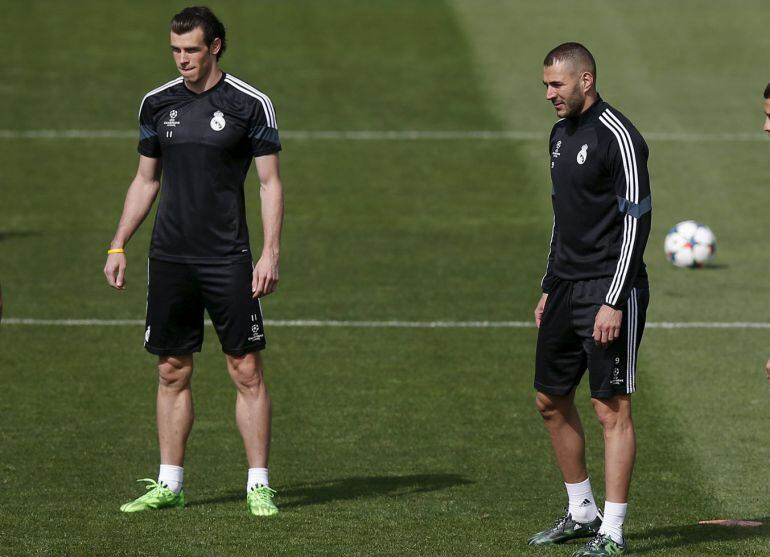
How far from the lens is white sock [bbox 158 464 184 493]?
8438 mm

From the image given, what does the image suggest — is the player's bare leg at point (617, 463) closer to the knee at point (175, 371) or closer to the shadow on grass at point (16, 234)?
the knee at point (175, 371)

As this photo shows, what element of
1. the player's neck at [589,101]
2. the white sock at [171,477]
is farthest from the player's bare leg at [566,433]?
the white sock at [171,477]

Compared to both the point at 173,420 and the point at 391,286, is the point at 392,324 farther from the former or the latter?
the point at 173,420

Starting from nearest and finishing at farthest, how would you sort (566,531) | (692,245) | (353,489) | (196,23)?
(566,531) < (196,23) < (353,489) < (692,245)

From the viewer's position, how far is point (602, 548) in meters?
7.32

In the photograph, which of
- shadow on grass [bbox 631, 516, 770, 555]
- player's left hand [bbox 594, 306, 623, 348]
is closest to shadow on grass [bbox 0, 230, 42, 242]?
shadow on grass [bbox 631, 516, 770, 555]

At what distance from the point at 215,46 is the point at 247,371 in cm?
181

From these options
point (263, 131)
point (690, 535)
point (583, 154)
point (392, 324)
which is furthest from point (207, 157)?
point (392, 324)

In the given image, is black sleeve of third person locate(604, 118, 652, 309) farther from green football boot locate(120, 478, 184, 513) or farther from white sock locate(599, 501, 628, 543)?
green football boot locate(120, 478, 184, 513)

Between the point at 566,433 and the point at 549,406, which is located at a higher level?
the point at 549,406

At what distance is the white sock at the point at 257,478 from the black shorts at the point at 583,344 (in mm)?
1695

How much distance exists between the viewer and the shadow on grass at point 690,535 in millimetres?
7637

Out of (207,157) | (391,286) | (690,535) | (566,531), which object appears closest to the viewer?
(566,531)

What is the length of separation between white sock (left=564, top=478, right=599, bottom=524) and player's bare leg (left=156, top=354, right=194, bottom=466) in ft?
7.38
